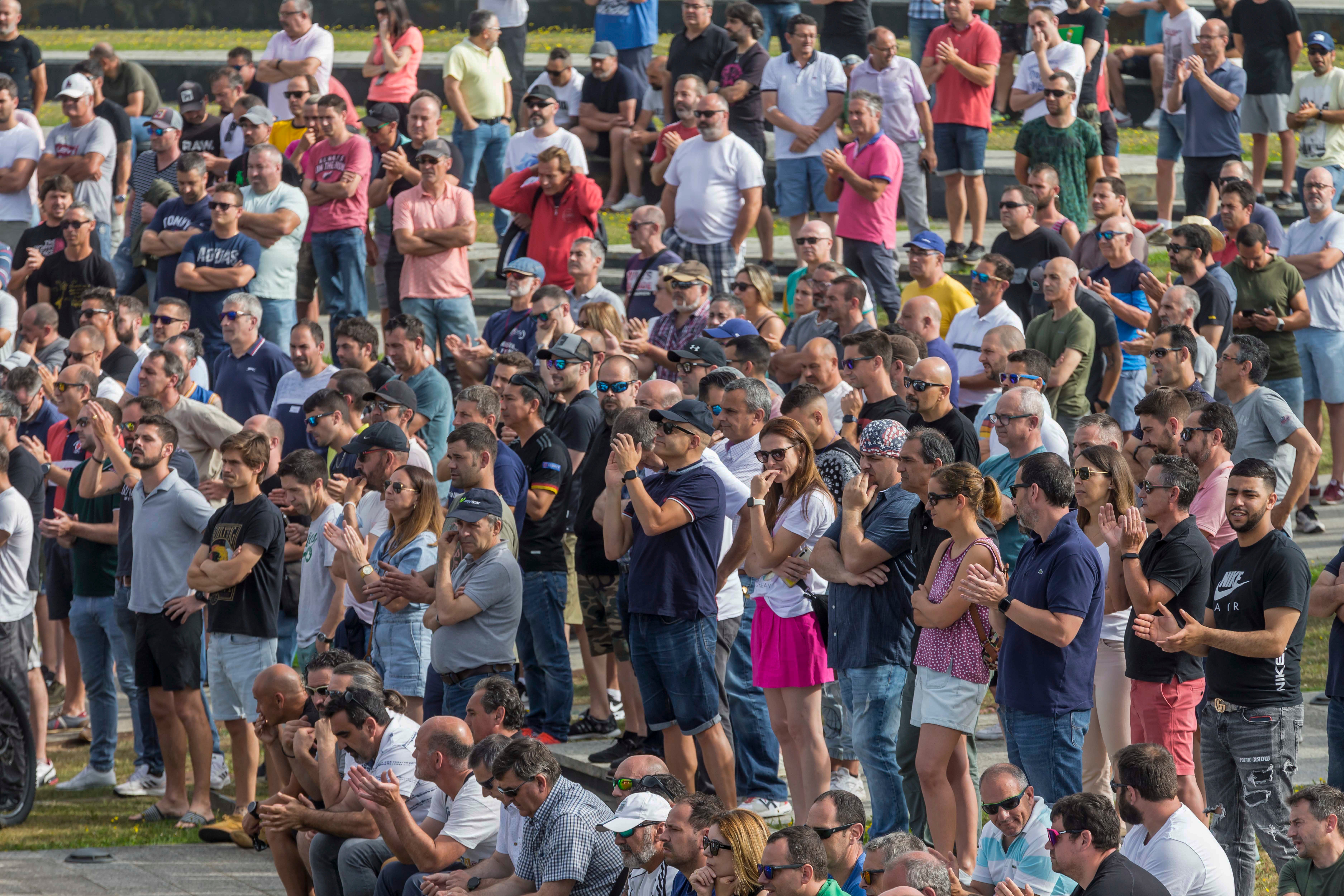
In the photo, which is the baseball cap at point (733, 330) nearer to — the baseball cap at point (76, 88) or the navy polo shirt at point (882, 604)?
the navy polo shirt at point (882, 604)

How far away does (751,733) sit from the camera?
338 inches

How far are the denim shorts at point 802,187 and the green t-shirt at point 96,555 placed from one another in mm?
6783

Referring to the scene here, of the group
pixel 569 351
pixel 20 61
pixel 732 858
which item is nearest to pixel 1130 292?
pixel 569 351

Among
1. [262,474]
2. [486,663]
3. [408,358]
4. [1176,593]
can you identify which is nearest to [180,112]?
[408,358]

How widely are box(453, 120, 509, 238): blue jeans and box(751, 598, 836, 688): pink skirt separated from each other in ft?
32.0

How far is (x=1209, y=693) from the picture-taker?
7324 millimetres

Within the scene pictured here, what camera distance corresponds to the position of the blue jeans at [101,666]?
10906 mm

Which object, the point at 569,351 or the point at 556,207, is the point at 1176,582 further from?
the point at 556,207

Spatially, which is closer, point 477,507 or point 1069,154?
point 477,507

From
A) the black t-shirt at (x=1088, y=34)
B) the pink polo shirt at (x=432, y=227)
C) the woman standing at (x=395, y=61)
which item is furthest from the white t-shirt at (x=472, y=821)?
the black t-shirt at (x=1088, y=34)

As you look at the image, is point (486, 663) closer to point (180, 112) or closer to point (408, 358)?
point (408, 358)

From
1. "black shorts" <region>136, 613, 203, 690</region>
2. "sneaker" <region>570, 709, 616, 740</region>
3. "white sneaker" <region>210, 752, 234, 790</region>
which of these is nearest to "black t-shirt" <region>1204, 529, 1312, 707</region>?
"sneaker" <region>570, 709, 616, 740</region>

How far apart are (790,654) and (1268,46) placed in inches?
436

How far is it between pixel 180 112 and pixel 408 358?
726 cm
